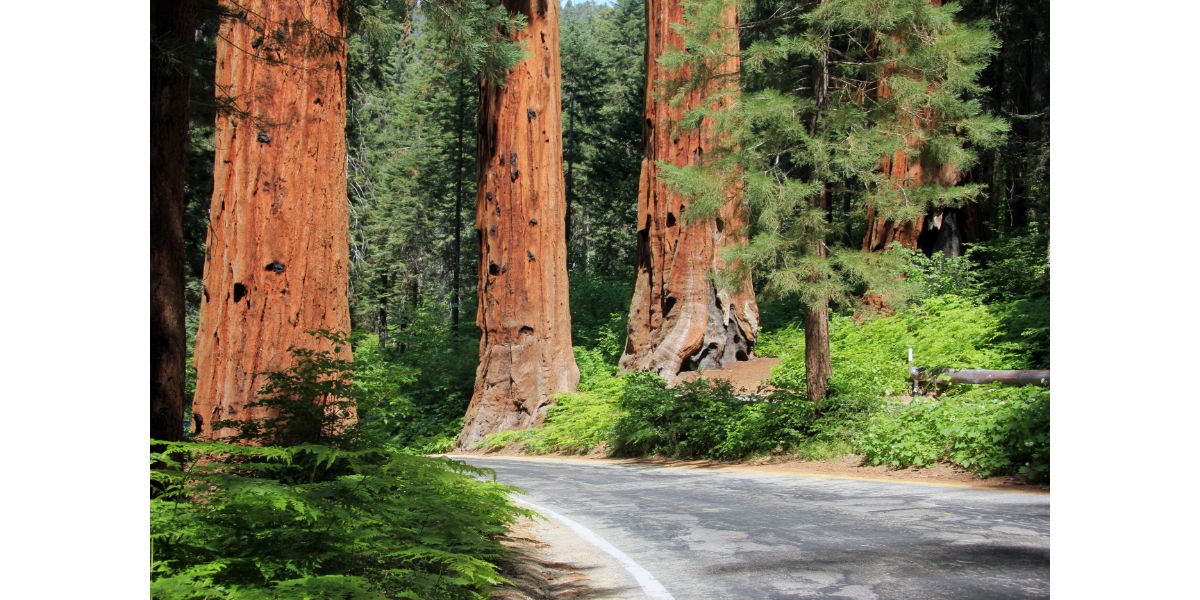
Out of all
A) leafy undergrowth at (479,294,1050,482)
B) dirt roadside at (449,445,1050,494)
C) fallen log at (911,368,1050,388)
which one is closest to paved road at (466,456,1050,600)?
dirt roadside at (449,445,1050,494)

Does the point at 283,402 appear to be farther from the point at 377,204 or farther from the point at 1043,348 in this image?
the point at 377,204

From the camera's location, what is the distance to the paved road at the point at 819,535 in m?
5.63

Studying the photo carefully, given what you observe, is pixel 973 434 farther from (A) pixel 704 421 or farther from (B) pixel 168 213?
(B) pixel 168 213

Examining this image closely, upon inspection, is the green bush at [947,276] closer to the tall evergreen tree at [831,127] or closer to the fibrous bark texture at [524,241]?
the tall evergreen tree at [831,127]

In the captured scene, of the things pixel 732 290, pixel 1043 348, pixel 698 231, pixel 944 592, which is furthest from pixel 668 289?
pixel 944 592

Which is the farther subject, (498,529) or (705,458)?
(705,458)

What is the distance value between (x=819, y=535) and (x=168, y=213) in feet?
17.2

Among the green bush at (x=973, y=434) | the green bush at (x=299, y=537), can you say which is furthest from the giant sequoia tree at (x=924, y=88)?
the green bush at (x=299, y=537)

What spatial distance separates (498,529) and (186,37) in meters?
3.96

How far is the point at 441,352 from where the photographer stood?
30.5m

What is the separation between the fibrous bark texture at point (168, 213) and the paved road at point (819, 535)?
331cm

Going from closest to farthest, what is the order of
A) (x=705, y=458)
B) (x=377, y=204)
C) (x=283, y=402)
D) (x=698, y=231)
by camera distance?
Answer: (x=283, y=402) < (x=705, y=458) < (x=698, y=231) < (x=377, y=204)

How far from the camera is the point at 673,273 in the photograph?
21.1 m

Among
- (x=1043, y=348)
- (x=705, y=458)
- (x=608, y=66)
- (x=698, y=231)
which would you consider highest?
(x=608, y=66)
